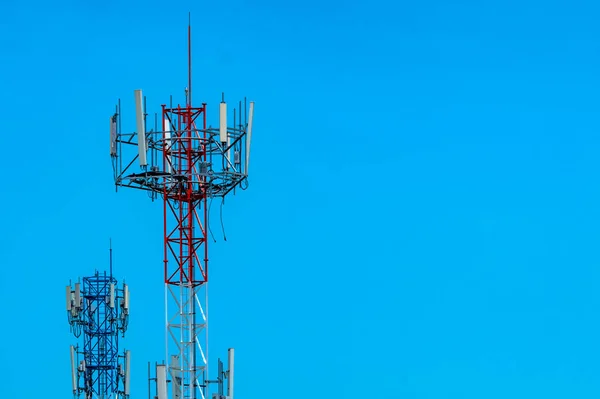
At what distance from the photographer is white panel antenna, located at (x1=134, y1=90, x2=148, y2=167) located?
75.4 feet

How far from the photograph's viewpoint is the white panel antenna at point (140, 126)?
23.0 meters

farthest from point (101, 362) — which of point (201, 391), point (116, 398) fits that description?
point (201, 391)

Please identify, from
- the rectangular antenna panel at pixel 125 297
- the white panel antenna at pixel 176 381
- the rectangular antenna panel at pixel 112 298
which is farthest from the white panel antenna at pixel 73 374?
the white panel antenna at pixel 176 381

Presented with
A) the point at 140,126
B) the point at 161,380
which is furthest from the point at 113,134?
the point at 161,380

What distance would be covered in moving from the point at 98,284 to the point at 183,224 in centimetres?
1664

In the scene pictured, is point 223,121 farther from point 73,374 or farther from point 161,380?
point 73,374

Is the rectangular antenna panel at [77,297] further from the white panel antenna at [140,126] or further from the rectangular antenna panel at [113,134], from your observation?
the white panel antenna at [140,126]

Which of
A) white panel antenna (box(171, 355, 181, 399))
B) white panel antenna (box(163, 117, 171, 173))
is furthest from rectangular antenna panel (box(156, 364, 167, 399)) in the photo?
white panel antenna (box(163, 117, 171, 173))

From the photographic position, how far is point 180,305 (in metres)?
23.7

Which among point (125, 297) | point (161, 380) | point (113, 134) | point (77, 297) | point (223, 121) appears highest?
point (77, 297)

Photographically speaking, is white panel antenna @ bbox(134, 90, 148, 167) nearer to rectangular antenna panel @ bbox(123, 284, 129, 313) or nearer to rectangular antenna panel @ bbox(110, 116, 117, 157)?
rectangular antenna panel @ bbox(110, 116, 117, 157)

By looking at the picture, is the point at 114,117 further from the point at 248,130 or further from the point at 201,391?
the point at 201,391

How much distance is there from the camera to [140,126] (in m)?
23.2

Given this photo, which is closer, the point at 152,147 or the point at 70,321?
the point at 152,147
